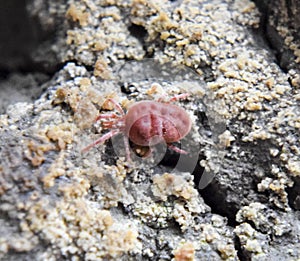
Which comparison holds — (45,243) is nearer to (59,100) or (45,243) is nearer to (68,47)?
(59,100)

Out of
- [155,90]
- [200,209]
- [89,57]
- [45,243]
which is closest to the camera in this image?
[45,243]

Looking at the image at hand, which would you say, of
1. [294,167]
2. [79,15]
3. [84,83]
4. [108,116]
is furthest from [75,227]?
[79,15]

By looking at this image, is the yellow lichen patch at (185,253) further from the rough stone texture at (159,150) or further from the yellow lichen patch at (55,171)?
the yellow lichen patch at (55,171)

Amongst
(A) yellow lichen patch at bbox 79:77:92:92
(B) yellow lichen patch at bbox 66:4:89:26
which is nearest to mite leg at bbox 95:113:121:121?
(A) yellow lichen patch at bbox 79:77:92:92

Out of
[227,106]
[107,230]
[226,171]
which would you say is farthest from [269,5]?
[107,230]

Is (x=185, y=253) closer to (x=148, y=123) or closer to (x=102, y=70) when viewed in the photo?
(x=148, y=123)

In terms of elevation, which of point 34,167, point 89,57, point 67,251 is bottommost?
point 67,251
